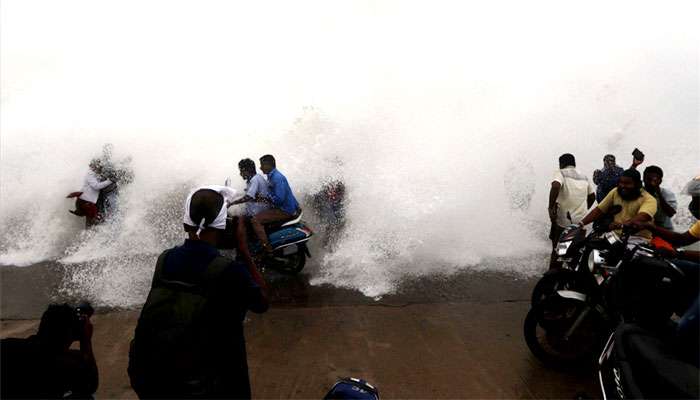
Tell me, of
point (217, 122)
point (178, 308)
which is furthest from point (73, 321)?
point (217, 122)

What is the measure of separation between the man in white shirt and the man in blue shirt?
2.97 m

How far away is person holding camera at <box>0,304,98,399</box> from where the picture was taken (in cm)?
175

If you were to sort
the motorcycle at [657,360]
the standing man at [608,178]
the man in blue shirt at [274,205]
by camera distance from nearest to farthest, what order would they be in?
the motorcycle at [657,360] < the man in blue shirt at [274,205] < the standing man at [608,178]

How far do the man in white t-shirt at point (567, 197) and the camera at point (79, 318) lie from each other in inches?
183

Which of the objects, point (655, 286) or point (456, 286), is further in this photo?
point (456, 286)

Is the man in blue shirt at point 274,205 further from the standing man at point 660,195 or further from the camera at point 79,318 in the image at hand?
the standing man at point 660,195

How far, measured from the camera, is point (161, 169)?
8.77m

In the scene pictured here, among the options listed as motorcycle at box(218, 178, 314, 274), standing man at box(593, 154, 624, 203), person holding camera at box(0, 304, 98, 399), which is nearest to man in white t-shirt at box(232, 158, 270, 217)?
motorcycle at box(218, 178, 314, 274)

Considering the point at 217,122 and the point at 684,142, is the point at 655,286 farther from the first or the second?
the point at 684,142

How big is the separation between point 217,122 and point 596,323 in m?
9.30

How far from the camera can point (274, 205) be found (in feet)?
18.8

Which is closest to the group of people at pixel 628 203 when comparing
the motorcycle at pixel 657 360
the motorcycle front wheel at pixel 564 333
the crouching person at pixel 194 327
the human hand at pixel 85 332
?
the motorcycle front wheel at pixel 564 333

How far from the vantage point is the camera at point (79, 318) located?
2.04m

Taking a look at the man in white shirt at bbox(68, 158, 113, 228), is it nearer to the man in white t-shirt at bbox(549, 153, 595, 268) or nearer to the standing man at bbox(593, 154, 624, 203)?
the man in white t-shirt at bbox(549, 153, 595, 268)
